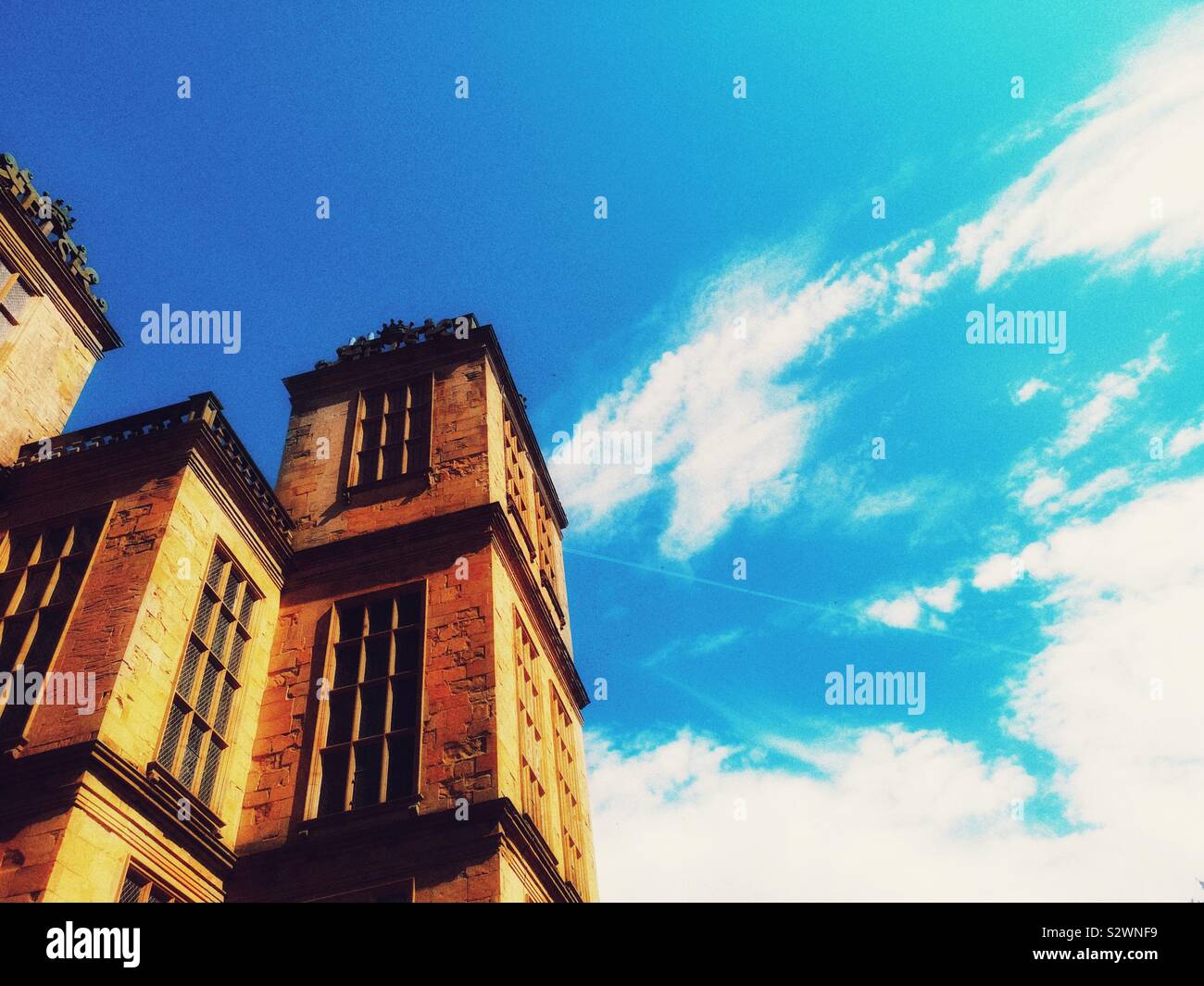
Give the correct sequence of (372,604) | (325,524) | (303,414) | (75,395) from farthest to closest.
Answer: (303,414), (75,395), (325,524), (372,604)

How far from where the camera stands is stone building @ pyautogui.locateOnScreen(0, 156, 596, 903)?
11.5 metres

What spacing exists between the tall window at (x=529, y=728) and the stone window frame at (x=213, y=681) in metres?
4.81

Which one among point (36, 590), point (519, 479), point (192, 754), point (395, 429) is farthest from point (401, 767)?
point (519, 479)

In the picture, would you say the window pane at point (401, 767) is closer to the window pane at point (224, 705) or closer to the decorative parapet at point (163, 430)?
the window pane at point (224, 705)

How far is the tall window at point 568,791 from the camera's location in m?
17.6

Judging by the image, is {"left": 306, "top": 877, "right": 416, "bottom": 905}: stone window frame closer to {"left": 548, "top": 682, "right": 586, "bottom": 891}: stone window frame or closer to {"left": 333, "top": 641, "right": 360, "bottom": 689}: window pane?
{"left": 333, "top": 641, "right": 360, "bottom": 689}: window pane

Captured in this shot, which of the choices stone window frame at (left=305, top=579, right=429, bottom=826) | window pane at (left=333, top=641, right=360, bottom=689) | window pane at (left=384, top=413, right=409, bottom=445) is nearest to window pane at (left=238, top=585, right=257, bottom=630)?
stone window frame at (left=305, top=579, right=429, bottom=826)

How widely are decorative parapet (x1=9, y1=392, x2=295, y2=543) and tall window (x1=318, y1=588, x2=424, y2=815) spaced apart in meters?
3.21

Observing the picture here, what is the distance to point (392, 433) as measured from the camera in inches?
819
